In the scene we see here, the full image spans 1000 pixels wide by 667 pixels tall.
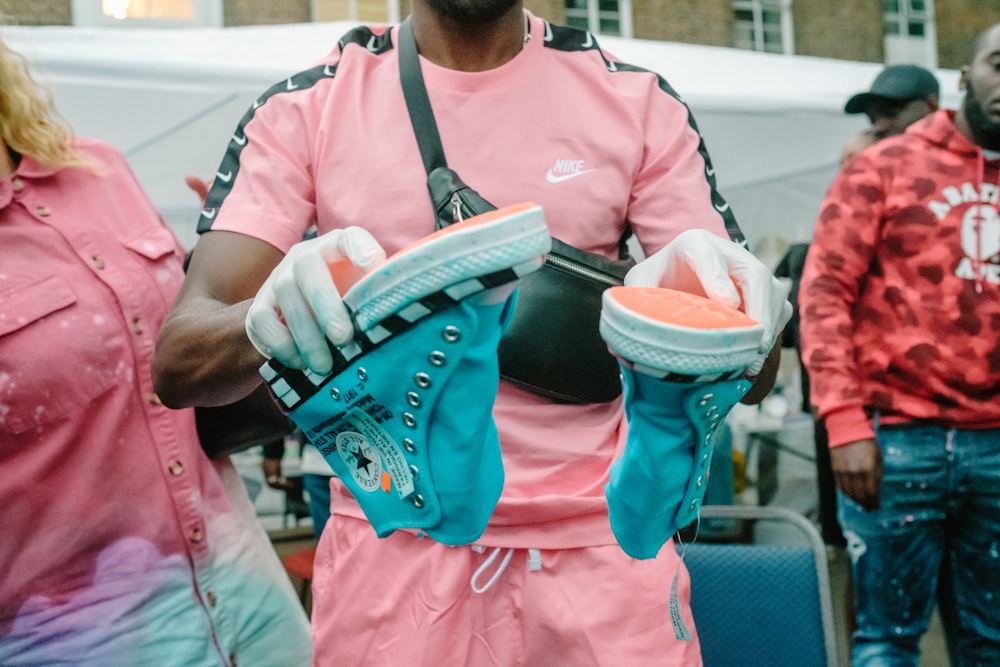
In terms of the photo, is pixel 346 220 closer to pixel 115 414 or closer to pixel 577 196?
pixel 577 196

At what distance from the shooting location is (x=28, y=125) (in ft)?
5.42

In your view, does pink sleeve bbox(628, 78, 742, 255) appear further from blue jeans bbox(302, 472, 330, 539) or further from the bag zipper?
blue jeans bbox(302, 472, 330, 539)

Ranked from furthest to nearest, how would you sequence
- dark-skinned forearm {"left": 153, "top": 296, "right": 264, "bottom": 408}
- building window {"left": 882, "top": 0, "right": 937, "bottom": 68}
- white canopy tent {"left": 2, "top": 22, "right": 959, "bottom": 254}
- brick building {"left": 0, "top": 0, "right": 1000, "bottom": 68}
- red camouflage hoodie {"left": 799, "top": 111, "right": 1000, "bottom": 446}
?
building window {"left": 882, "top": 0, "right": 937, "bottom": 68}
brick building {"left": 0, "top": 0, "right": 1000, "bottom": 68}
white canopy tent {"left": 2, "top": 22, "right": 959, "bottom": 254}
red camouflage hoodie {"left": 799, "top": 111, "right": 1000, "bottom": 446}
dark-skinned forearm {"left": 153, "top": 296, "right": 264, "bottom": 408}

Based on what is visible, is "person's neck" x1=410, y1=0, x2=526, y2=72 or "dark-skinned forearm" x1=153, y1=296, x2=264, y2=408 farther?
"person's neck" x1=410, y1=0, x2=526, y2=72

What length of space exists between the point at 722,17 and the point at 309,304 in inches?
548

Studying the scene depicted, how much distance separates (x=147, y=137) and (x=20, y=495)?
3.40m

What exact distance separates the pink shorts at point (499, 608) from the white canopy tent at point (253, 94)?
273cm

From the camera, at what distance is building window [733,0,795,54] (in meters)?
14.0

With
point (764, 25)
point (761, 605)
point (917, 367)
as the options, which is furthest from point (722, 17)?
point (761, 605)

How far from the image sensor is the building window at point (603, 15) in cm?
1296

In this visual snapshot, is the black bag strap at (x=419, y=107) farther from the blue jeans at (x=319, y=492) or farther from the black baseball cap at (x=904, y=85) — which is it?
the black baseball cap at (x=904, y=85)

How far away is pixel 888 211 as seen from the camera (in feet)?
7.84

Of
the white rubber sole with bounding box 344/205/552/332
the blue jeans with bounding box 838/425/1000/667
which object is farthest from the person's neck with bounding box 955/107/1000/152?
the white rubber sole with bounding box 344/205/552/332

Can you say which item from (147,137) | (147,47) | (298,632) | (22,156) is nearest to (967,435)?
(298,632)
